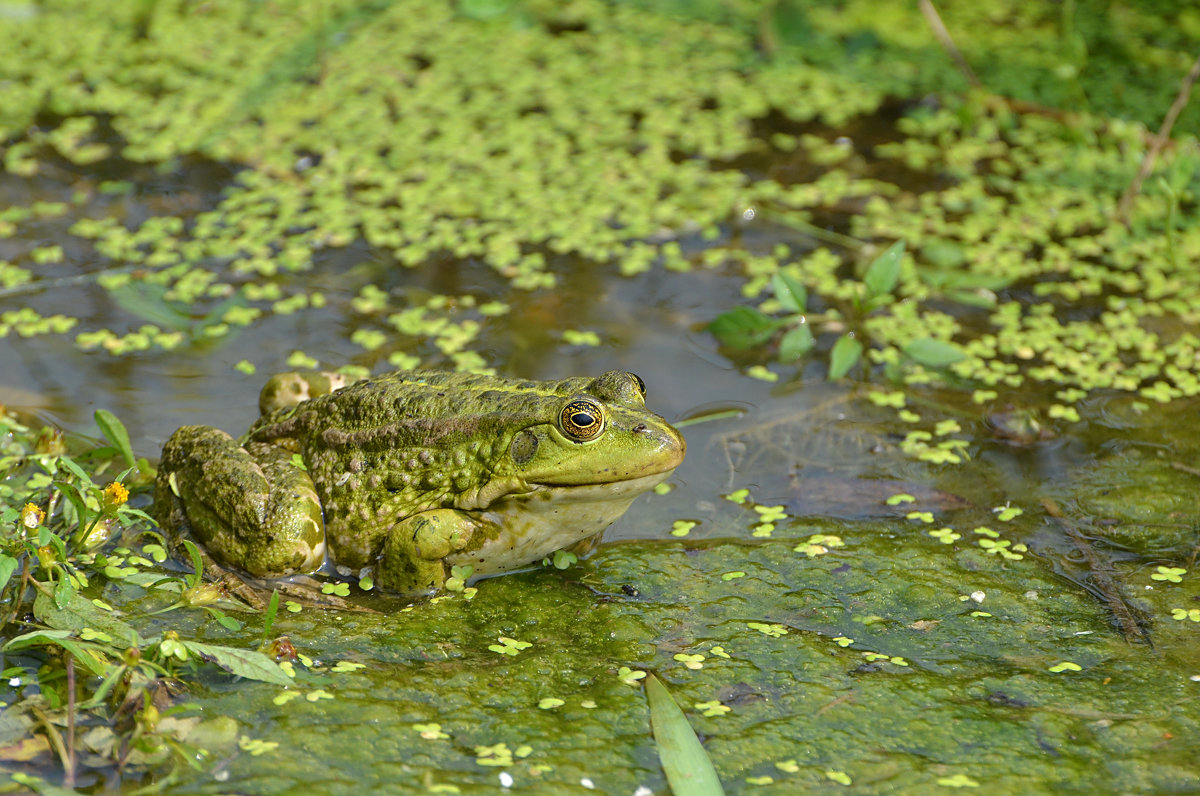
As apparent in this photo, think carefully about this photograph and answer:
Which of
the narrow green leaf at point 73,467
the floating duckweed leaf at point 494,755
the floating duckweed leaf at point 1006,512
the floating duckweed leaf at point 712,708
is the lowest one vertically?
the floating duckweed leaf at point 1006,512

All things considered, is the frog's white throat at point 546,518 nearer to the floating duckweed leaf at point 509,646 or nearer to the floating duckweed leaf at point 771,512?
the floating duckweed leaf at point 509,646

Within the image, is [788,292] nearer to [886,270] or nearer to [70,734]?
[886,270]

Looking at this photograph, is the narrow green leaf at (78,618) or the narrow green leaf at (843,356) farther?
the narrow green leaf at (843,356)

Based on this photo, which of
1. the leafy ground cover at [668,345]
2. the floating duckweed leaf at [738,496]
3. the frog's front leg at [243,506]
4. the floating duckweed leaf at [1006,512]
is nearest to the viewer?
the leafy ground cover at [668,345]

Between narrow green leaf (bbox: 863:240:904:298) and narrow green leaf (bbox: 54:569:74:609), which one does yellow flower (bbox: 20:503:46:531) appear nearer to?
narrow green leaf (bbox: 54:569:74:609)

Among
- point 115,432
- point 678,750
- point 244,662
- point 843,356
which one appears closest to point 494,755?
point 678,750

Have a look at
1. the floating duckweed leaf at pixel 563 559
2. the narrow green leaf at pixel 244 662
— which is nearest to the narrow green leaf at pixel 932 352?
the floating duckweed leaf at pixel 563 559

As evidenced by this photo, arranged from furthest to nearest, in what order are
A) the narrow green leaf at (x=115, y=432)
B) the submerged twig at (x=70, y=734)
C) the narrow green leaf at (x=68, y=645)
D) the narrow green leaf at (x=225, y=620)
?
the narrow green leaf at (x=115, y=432) < the narrow green leaf at (x=225, y=620) < the narrow green leaf at (x=68, y=645) < the submerged twig at (x=70, y=734)
